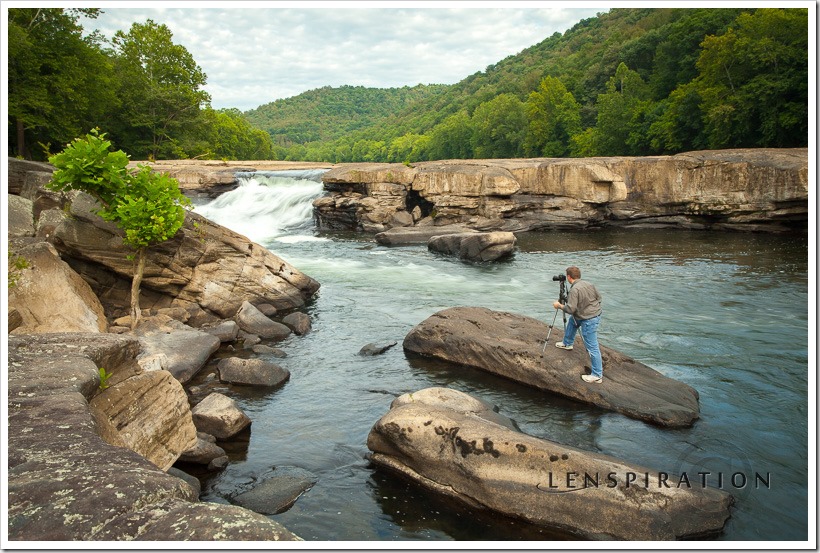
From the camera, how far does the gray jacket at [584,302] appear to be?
35.8 ft

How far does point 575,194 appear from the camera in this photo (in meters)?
35.1

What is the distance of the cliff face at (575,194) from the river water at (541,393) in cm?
500

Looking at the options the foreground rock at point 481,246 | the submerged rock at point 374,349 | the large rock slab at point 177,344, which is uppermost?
the foreground rock at point 481,246

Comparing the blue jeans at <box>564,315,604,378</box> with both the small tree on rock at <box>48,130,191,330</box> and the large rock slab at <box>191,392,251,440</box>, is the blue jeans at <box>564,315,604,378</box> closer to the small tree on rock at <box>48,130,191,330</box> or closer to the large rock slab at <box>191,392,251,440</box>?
the large rock slab at <box>191,392,251,440</box>

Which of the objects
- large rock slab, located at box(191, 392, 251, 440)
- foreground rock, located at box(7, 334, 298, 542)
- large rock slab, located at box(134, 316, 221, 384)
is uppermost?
foreground rock, located at box(7, 334, 298, 542)

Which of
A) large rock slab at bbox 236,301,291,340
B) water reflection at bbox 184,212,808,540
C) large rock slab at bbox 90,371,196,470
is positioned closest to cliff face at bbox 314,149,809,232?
water reflection at bbox 184,212,808,540

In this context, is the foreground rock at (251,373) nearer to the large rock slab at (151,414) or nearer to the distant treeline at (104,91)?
the large rock slab at (151,414)

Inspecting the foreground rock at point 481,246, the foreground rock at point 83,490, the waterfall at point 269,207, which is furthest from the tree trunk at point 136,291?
the waterfall at point 269,207

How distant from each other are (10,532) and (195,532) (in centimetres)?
118

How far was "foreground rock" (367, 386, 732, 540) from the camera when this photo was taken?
6.97m

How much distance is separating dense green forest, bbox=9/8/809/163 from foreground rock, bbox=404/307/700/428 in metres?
14.6

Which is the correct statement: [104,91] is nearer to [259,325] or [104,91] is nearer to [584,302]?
[259,325]

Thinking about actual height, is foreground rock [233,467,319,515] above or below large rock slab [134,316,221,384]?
below

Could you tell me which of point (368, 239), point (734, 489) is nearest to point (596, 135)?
point (368, 239)
